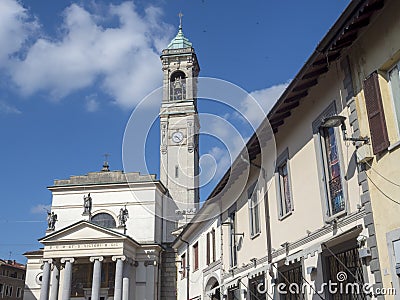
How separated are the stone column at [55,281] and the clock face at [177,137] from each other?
1722 centimetres

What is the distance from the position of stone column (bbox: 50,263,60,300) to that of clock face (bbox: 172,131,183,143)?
17.2 metres

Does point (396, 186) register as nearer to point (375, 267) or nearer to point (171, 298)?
point (375, 267)

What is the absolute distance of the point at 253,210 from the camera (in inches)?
603

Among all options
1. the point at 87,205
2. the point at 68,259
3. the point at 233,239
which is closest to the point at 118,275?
the point at 68,259

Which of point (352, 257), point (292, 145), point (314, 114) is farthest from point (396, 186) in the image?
point (292, 145)

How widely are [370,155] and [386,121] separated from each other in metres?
→ 0.68

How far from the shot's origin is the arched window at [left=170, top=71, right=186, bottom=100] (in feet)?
162

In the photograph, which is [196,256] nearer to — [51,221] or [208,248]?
[208,248]

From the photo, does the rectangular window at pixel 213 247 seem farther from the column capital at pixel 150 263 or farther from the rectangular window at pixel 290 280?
the column capital at pixel 150 263

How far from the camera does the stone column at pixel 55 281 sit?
109 feet

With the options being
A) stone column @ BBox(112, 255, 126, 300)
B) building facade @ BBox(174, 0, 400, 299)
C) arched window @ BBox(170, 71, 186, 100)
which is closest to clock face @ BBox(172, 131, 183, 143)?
arched window @ BBox(170, 71, 186, 100)

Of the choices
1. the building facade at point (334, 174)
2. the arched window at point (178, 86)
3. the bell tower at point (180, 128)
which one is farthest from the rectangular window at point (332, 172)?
the arched window at point (178, 86)

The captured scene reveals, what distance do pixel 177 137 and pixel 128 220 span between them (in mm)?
10507

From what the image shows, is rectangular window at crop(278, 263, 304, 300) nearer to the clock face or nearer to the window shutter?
the window shutter
